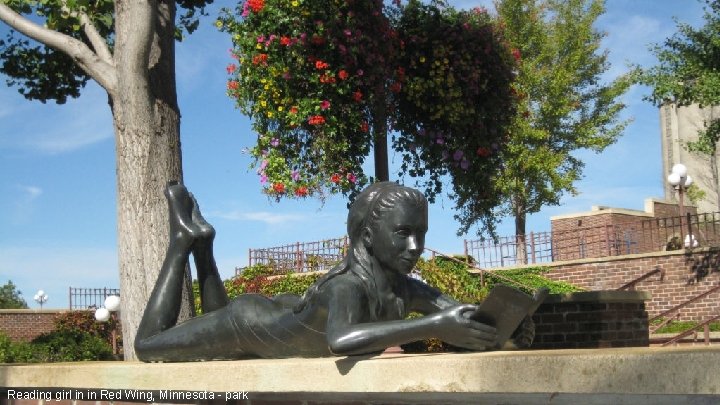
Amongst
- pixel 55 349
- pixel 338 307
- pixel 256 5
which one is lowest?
pixel 55 349

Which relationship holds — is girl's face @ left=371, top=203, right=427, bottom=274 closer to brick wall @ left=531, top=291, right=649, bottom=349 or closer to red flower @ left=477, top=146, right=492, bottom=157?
brick wall @ left=531, top=291, right=649, bottom=349

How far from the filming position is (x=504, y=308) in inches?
125

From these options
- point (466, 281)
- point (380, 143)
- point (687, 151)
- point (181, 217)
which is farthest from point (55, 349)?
point (687, 151)

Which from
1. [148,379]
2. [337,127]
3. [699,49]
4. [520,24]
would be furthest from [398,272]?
[520,24]

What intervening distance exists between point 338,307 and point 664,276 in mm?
17750

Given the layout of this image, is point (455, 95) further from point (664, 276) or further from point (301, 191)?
point (664, 276)

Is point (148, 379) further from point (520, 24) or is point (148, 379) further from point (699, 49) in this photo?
point (520, 24)

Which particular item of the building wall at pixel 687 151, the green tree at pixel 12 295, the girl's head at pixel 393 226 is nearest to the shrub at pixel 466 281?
the girl's head at pixel 393 226

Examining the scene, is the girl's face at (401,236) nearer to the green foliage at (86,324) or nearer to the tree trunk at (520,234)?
the tree trunk at (520,234)

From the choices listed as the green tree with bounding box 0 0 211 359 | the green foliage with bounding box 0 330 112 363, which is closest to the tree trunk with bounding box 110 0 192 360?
the green tree with bounding box 0 0 211 359

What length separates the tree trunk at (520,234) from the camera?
24188 millimetres

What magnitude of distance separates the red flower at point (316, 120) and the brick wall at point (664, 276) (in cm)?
1121

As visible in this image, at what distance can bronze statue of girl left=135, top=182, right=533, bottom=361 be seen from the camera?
321 cm

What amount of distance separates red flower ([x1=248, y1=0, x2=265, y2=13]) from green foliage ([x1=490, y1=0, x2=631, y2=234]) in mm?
17286
